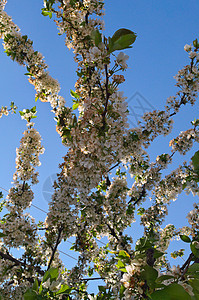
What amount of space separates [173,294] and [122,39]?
1161 mm

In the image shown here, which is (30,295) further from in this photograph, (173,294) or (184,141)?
(184,141)

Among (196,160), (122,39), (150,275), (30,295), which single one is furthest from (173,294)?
(122,39)

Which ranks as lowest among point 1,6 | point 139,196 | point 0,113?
point 139,196

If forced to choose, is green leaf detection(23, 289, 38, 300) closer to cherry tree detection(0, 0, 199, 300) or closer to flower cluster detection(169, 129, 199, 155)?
cherry tree detection(0, 0, 199, 300)

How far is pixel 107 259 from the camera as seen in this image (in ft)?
15.0

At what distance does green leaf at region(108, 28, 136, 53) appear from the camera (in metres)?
1.20

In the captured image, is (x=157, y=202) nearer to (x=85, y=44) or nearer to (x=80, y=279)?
(x=80, y=279)

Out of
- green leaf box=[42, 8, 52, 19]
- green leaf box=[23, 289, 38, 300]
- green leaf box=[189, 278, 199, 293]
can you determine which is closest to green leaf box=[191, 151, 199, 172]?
green leaf box=[189, 278, 199, 293]

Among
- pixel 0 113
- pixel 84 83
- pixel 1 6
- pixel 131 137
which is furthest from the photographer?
pixel 0 113

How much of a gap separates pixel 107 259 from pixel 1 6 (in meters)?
4.76

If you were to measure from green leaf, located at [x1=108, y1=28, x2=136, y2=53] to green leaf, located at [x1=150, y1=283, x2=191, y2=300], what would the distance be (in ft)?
3.69

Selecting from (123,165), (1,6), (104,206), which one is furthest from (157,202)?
(1,6)

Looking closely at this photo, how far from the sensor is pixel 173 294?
3.11 ft

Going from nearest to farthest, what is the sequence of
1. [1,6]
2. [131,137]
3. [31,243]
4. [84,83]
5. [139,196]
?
[84,83] → [31,243] → [131,137] → [1,6] → [139,196]
